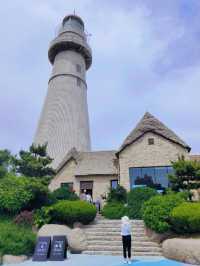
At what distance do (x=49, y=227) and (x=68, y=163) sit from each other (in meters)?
13.0

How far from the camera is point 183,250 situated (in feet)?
32.1

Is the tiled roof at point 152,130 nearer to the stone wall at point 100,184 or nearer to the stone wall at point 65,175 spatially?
the stone wall at point 100,184

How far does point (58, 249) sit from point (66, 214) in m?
3.68

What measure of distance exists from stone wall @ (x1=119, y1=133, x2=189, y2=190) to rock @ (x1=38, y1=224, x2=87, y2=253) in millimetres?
8867

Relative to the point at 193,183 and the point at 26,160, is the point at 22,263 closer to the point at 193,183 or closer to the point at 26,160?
the point at 26,160

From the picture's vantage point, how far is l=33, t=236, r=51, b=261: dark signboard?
33.4 ft

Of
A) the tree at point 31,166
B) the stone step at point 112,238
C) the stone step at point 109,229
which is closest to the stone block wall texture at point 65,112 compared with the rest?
the tree at point 31,166

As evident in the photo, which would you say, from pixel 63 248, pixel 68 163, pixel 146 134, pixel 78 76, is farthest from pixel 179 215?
pixel 78 76

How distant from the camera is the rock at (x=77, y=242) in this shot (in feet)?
38.1

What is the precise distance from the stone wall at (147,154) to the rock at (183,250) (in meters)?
10.1

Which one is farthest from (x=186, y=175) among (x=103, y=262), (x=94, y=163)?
(x=94, y=163)

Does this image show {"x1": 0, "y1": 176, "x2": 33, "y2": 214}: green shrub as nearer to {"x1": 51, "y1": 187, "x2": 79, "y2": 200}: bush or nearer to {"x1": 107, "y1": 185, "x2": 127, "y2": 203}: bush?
{"x1": 51, "y1": 187, "x2": 79, "y2": 200}: bush

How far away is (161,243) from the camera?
11836mm

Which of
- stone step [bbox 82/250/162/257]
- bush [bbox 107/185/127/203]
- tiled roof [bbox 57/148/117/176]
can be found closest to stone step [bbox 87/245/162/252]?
stone step [bbox 82/250/162/257]
